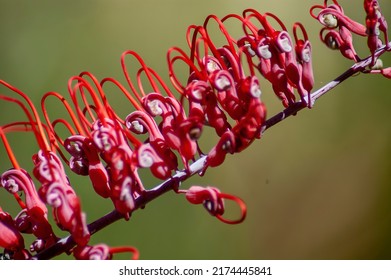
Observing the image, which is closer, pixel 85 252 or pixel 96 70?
pixel 85 252

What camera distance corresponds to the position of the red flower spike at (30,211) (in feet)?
2.21

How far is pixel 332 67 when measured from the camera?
1411mm

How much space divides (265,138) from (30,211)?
845mm

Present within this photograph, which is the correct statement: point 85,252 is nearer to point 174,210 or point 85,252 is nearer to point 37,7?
point 174,210

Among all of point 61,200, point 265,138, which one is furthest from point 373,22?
point 265,138

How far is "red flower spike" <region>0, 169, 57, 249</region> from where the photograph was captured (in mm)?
675

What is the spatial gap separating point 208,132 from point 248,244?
0.77 feet

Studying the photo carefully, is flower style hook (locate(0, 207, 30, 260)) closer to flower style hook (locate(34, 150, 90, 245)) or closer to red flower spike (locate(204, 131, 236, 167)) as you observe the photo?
flower style hook (locate(34, 150, 90, 245))

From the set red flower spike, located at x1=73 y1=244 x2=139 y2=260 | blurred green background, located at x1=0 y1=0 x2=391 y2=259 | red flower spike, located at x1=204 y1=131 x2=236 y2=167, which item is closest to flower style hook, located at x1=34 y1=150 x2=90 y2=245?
red flower spike, located at x1=73 y1=244 x2=139 y2=260

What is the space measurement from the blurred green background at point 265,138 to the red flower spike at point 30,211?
628 millimetres

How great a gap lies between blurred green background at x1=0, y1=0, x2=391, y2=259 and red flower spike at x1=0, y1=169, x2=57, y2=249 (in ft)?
2.06

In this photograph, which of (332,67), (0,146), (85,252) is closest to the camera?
(85,252)

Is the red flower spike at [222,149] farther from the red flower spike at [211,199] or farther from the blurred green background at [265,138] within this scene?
the blurred green background at [265,138]

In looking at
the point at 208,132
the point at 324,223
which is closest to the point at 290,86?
the point at 208,132
